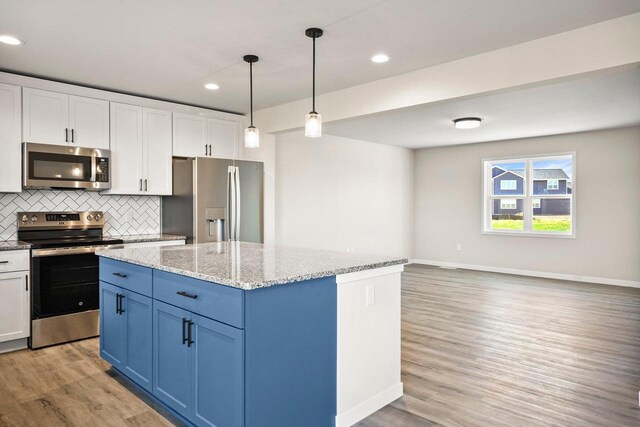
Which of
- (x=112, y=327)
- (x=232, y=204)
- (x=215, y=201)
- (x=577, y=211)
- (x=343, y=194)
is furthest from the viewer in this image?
(x=343, y=194)

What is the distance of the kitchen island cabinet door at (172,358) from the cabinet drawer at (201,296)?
0.21 ft

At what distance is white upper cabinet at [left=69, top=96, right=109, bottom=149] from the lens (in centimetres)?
400

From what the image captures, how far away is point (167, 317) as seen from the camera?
2289 millimetres

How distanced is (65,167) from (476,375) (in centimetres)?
392

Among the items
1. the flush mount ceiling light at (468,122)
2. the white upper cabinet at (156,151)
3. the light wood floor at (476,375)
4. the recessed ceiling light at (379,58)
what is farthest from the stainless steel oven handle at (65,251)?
the flush mount ceiling light at (468,122)

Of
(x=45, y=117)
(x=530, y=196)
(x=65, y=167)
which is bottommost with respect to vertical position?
(x=530, y=196)

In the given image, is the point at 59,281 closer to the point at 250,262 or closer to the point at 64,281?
the point at 64,281

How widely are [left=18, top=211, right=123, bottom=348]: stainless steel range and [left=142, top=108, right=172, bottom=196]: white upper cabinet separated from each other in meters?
0.86

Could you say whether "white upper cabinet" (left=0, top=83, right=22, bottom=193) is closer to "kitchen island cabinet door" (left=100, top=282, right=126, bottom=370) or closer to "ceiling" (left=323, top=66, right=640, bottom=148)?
"kitchen island cabinet door" (left=100, top=282, right=126, bottom=370)

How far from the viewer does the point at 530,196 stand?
24.1 ft

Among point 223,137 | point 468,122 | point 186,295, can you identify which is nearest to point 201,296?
point 186,295

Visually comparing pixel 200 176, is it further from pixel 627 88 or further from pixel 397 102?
pixel 627 88

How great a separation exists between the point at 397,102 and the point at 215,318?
270cm

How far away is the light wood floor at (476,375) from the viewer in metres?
2.40
